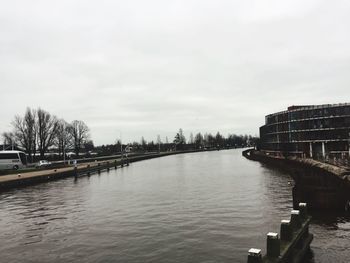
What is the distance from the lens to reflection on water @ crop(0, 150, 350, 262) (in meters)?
20.4

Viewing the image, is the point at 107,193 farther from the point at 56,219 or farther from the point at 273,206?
the point at 273,206

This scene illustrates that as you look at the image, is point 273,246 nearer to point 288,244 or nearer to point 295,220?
point 288,244

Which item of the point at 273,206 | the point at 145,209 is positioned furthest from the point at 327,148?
the point at 145,209

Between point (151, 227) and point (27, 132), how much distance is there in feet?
315

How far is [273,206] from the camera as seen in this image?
33.7 metres

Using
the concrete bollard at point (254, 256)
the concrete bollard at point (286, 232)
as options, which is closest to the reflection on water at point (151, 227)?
the concrete bollard at point (286, 232)

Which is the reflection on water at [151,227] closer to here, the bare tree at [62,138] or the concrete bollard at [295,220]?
the concrete bollard at [295,220]

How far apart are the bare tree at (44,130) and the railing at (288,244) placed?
106349 mm

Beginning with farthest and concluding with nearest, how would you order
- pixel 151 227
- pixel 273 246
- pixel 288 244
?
pixel 151 227, pixel 288 244, pixel 273 246

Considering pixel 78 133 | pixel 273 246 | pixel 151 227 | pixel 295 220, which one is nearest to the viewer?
pixel 273 246

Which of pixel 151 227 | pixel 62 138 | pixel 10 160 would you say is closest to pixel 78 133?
pixel 62 138

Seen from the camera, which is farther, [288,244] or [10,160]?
[10,160]

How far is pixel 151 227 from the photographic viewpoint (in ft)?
86.3

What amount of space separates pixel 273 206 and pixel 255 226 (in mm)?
8512
